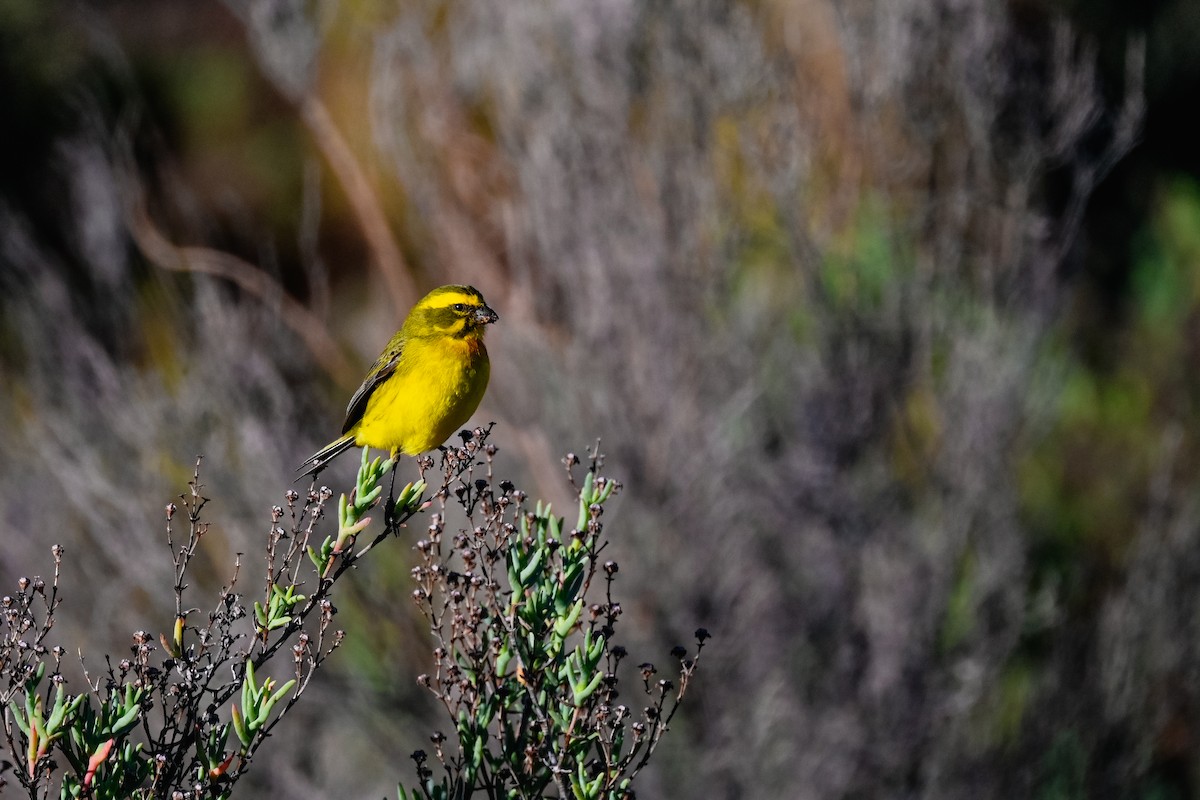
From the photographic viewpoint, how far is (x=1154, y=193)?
11.4 metres

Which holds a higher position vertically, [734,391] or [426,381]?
[734,391]

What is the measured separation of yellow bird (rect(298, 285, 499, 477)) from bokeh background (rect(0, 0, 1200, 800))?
9.46ft

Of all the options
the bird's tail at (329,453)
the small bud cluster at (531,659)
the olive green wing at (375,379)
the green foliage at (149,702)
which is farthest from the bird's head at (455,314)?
the green foliage at (149,702)

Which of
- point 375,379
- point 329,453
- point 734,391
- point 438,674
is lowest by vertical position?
point 438,674

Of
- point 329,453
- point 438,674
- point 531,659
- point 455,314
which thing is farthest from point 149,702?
point 455,314

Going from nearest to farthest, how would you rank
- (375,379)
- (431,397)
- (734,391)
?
(431,397)
(375,379)
(734,391)

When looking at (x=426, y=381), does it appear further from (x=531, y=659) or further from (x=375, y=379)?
(x=531, y=659)

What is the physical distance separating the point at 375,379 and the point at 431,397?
0.59 metres

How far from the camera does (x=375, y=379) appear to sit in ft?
14.8

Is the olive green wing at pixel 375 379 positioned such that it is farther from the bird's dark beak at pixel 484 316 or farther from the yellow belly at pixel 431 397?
the bird's dark beak at pixel 484 316

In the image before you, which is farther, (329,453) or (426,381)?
(329,453)

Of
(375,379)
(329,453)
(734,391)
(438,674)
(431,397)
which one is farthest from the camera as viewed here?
(734,391)

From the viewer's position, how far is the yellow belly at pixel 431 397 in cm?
397

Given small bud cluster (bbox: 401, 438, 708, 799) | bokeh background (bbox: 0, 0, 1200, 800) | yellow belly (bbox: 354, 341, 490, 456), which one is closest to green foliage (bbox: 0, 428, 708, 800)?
small bud cluster (bbox: 401, 438, 708, 799)
